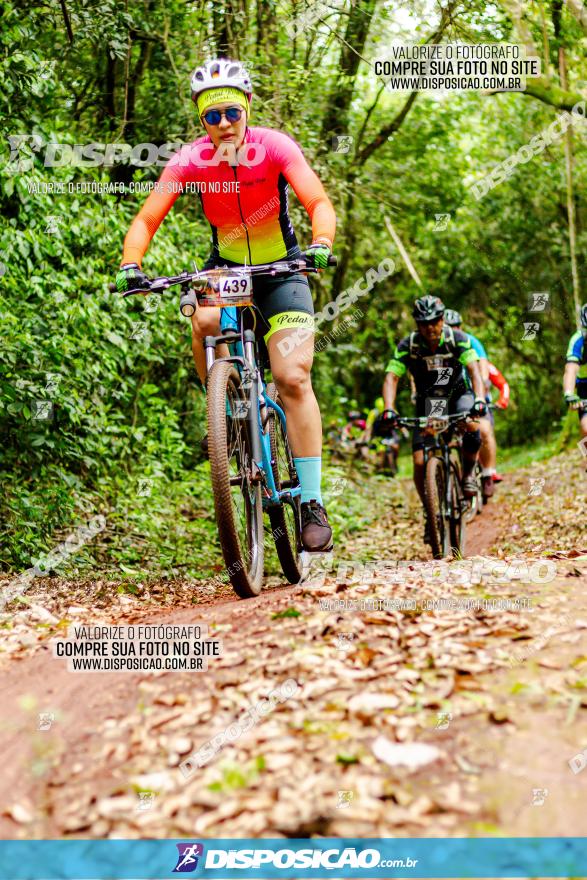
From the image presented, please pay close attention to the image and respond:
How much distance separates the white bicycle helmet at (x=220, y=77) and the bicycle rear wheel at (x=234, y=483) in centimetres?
151

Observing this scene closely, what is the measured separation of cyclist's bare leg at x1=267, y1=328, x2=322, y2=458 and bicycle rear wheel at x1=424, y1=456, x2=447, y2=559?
248 centimetres

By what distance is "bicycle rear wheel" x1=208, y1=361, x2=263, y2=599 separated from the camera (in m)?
4.15

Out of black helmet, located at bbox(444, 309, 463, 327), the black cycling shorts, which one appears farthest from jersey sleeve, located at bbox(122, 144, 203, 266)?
black helmet, located at bbox(444, 309, 463, 327)

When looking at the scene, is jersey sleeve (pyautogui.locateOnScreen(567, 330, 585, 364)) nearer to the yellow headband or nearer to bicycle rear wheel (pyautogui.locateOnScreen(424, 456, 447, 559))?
bicycle rear wheel (pyautogui.locateOnScreen(424, 456, 447, 559))

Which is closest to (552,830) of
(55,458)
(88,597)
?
(88,597)

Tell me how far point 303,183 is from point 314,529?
192 cm

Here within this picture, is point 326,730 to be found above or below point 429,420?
below

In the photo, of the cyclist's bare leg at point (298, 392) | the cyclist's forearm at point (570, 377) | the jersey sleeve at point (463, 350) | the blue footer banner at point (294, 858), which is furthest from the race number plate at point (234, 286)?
the cyclist's forearm at point (570, 377)

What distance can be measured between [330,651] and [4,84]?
5.94 m

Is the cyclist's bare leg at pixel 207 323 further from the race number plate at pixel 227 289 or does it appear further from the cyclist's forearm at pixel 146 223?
the cyclist's forearm at pixel 146 223

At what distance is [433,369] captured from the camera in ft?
25.8

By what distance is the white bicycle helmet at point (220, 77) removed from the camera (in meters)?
4.55

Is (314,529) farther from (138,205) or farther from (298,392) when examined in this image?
(138,205)

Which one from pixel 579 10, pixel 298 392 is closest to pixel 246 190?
pixel 298 392
